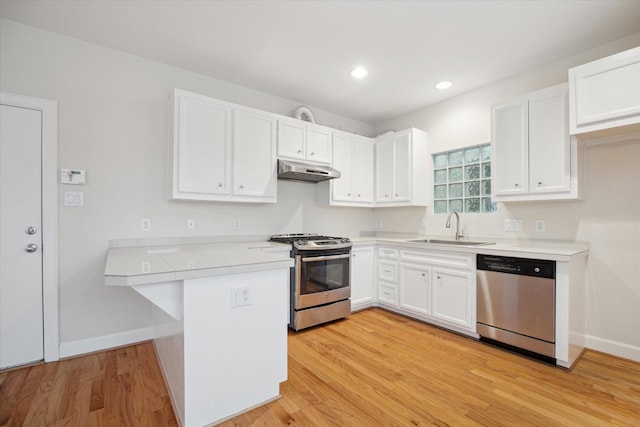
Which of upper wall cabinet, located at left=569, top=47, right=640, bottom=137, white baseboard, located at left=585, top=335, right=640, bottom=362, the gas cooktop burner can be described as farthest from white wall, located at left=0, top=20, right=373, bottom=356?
white baseboard, located at left=585, top=335, right=640, bottom=362

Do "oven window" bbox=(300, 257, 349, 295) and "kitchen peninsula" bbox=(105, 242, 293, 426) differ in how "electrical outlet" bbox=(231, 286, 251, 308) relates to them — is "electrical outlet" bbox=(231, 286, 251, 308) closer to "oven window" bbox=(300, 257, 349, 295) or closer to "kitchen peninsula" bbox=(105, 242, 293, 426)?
"kitchen peninsula" bbox=(105, 242, 293, 426)

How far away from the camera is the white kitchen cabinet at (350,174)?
3773 millimetres

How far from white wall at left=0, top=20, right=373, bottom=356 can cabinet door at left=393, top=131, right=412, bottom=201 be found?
7.85ft

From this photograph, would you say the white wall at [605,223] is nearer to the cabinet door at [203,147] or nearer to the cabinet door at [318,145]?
the cabinet door at [318,145]

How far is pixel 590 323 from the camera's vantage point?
8.49 feet

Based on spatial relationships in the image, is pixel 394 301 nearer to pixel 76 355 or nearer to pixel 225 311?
pixel 225 311

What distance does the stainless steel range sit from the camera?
2959 mm

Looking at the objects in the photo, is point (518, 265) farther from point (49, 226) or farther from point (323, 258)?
point (49, 226)

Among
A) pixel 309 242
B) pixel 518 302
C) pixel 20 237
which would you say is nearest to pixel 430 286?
pixel 518 302

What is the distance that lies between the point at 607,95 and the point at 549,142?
1.61 ft

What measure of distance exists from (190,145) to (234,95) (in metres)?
0.95

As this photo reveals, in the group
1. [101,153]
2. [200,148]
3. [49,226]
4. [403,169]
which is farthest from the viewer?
[403,169]

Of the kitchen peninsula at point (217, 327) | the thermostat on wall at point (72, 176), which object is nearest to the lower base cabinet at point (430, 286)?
the kitchen peninsula at point (217, 327)

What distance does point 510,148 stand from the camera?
2822mm
